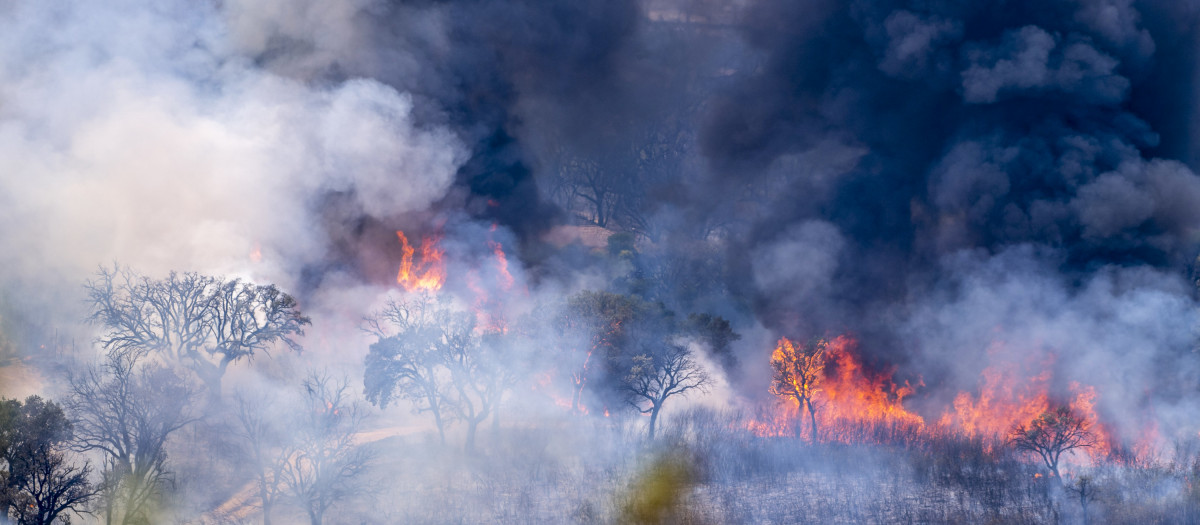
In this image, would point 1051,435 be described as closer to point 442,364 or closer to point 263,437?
point 442,364

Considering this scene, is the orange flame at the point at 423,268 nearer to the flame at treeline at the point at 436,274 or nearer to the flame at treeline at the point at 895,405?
the flame at treeline at the point at 436,274

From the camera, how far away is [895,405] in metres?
44.0

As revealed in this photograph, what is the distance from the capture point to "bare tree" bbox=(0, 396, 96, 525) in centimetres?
2539

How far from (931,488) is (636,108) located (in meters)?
50.4

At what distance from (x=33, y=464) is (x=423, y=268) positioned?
1127 inches

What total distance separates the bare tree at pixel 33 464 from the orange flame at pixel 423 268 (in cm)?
2545

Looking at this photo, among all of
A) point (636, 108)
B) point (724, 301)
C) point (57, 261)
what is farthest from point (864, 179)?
point (57, 261)

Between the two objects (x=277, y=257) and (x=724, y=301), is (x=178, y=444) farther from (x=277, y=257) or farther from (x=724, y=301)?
(x=724, y=301)

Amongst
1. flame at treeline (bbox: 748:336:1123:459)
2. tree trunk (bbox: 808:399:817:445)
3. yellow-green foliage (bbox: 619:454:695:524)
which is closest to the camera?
yellow-green foliage (bbox: 619:454:695:524)

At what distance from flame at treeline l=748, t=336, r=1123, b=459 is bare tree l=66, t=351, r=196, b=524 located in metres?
25.1

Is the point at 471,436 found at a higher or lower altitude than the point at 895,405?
lower

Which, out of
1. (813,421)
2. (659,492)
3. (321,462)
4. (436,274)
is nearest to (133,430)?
(321,462)

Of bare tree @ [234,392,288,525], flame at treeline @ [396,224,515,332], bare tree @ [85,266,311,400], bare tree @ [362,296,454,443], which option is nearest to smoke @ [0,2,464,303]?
flame at treeline @ [396,224,515,332]

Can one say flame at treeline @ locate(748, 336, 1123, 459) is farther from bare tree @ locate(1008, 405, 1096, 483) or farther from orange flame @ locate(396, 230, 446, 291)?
orange flame @ locate(396, 230, 446, 291)
